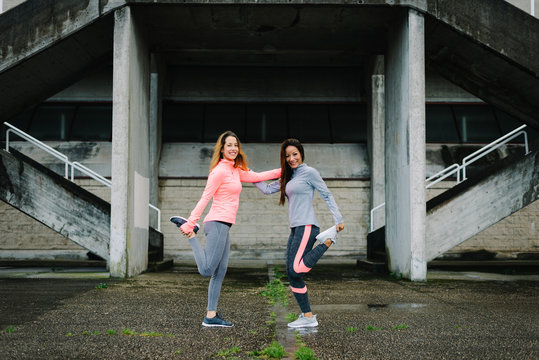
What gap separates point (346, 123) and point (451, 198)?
8144mm

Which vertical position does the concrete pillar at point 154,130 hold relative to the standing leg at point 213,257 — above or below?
above

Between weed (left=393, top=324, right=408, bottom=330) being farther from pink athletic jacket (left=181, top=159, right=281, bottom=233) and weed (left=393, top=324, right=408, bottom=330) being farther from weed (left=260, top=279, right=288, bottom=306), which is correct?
weed (left=260, top=279, right=288, bottom=306)

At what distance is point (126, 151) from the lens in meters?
10.6

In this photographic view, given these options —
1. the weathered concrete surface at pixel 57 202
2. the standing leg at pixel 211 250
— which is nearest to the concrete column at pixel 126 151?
the weathered concrete surface at pixel 57 202

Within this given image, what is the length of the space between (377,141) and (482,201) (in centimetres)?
657

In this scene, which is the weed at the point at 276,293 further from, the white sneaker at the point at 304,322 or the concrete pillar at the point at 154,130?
the concrete pillar at the point at 154,130

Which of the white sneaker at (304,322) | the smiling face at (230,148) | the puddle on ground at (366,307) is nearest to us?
the white sneaker at (304,322)

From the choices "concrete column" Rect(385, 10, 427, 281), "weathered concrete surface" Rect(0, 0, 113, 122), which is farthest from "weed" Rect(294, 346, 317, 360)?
"weathered concrete surface" Rect(0, 0, 113, 122)

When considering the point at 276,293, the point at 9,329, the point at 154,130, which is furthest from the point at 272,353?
the point at 154,130

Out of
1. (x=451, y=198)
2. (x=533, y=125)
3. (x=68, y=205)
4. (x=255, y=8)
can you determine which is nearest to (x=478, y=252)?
(x=533, y=125)

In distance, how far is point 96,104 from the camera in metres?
18.7

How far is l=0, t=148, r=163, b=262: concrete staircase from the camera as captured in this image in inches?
448

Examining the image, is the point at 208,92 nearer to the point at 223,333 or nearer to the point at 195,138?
the point at 195,138

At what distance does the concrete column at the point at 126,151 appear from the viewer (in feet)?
34.3
